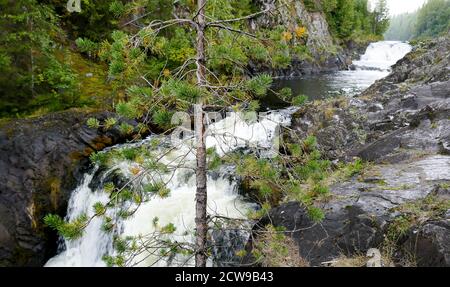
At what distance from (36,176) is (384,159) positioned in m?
10.2

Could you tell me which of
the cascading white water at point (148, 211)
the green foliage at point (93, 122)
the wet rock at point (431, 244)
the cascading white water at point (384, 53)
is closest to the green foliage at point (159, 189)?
the green foliage at point (93, 122)

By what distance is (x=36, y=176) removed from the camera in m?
11.4

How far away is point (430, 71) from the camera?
49.8 ft

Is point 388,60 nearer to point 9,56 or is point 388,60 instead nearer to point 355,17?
point 355,17

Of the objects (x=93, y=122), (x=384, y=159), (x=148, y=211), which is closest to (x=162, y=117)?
(x=93, y=122)

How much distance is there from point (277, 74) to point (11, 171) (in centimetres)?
2989

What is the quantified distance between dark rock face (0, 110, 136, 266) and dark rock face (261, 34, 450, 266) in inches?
277

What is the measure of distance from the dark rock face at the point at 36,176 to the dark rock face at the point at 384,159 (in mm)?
7046

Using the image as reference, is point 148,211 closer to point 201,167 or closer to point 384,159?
point 201,167

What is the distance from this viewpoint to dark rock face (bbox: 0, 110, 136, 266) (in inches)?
416

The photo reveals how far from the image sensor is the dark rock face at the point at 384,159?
21.4 ft

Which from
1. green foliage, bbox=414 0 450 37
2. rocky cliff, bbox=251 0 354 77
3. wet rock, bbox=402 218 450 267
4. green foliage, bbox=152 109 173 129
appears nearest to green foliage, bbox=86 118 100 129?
green foliage, bbox=152 109 173 129

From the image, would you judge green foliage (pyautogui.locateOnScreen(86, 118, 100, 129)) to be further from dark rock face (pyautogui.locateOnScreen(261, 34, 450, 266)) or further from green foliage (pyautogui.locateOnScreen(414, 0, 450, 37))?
Result: green foliage (pyautogui.locateOnScreen(414, 0, 450, 37))
